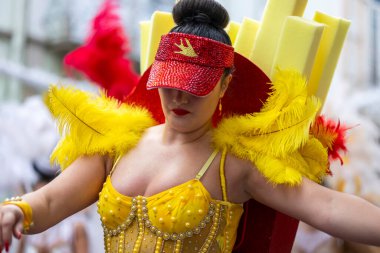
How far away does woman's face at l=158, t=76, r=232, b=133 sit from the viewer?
2191mm

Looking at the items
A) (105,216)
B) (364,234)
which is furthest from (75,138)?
(364,234)

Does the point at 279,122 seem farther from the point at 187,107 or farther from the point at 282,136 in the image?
the point at 187,107

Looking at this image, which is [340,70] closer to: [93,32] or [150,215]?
[93,32]

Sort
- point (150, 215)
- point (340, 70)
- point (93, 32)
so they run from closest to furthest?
point (150, 215) < point (93, 32) < point (340, 70)

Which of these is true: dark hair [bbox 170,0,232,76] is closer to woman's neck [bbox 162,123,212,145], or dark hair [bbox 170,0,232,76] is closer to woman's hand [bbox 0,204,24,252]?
woman's neck [bbox 162,123,212,145]

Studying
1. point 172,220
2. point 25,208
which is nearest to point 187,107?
point 172,220

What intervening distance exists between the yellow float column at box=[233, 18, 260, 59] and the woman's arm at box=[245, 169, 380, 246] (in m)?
0.56

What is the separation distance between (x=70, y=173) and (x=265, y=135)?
2.38 feet

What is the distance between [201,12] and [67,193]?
31.4 inches

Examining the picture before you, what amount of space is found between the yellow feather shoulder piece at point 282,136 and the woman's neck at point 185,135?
0.05 metres

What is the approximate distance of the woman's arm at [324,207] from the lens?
6.57 feet

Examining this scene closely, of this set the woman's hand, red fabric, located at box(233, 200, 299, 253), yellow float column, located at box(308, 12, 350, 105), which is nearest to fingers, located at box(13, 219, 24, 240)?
the woman's hand

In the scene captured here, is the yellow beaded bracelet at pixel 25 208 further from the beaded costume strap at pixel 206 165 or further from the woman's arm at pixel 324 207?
the woman's arm at pixel 324 207

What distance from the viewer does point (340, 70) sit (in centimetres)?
952
